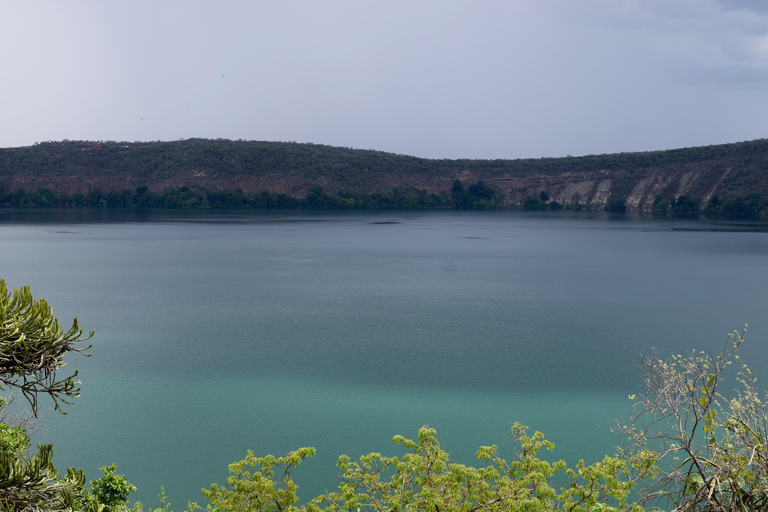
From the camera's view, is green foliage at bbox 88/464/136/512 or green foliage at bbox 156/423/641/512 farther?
green foliage at bbox 88/464/136/512

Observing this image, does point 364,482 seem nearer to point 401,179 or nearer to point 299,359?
point 299,359

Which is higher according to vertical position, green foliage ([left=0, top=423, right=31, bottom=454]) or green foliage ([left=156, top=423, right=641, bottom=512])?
green foliage ([left=0, top=423, right=31, bottom=454])

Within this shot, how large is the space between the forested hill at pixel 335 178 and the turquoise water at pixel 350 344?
2460 inches

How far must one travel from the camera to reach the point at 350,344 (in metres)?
15.1

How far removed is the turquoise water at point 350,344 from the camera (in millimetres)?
9844

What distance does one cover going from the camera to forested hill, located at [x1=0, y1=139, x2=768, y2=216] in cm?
9200

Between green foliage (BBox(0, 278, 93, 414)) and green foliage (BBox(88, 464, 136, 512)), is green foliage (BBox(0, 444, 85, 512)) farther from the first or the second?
green foliage (BBox(88, 464, 136, 512))

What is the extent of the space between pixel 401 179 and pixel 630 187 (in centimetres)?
3891

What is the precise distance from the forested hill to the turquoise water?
205 ft

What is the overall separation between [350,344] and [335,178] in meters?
88.4

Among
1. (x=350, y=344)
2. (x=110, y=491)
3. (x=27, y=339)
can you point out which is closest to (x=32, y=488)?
(x=27, y=339)

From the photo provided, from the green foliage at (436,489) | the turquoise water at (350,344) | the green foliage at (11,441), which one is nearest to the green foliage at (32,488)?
the green foliage at (11,441)

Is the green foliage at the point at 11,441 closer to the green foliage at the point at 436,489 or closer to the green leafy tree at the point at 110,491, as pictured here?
the green leafy tree at the point at 110,491

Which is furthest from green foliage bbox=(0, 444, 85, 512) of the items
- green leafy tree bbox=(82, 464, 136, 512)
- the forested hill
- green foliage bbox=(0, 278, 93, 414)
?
the forested hill
